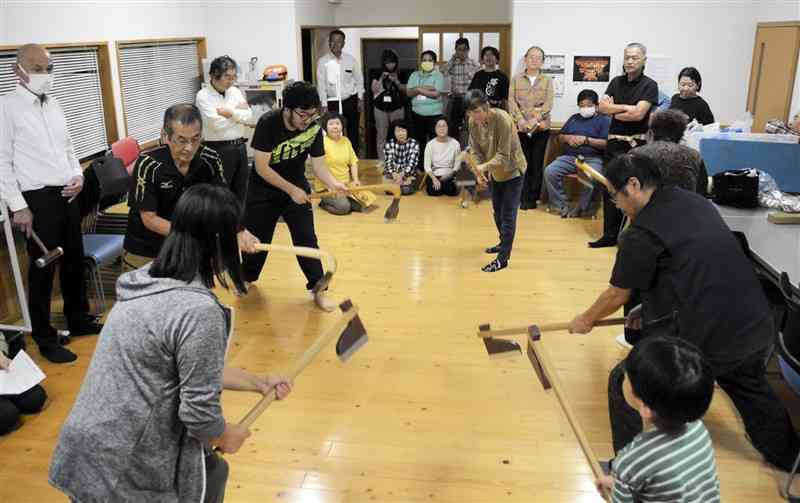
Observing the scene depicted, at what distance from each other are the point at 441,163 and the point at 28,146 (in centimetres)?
453

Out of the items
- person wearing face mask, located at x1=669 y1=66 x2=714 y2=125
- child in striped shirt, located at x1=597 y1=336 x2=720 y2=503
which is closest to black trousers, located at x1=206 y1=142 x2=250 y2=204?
person wearing face mask, located at x1=669 y1=66 x2=714 y2=125

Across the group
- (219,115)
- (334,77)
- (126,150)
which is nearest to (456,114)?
(334,77)

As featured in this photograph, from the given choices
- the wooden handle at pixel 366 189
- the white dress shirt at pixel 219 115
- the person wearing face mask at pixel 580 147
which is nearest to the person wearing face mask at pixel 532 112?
the person wearing face mask at pixel 580 147

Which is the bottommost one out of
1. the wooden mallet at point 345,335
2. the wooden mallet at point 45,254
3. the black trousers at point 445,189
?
the black trousers at point 445,189

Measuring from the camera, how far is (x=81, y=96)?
17.9ft

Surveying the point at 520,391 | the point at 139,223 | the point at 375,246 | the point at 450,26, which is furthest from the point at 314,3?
the point at 520,391

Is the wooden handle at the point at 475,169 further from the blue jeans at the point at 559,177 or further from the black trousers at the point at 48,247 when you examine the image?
the black trousers at the point at 48,247

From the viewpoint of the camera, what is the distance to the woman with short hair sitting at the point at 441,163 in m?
7.50

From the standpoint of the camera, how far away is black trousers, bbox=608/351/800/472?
2.69 metres

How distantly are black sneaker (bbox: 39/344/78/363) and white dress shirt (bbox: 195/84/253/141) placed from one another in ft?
8.87

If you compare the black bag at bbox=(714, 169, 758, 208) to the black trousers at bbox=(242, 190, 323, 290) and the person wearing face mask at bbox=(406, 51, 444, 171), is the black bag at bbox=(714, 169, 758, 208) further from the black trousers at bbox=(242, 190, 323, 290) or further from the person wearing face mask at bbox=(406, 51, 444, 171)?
the person wearing face mask at bbox=(406, 51, 444, 171)

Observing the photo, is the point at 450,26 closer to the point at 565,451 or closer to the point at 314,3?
the point at 314,3

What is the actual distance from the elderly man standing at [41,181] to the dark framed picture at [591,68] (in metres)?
5.16

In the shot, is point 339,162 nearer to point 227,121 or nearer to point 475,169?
point 227,121
